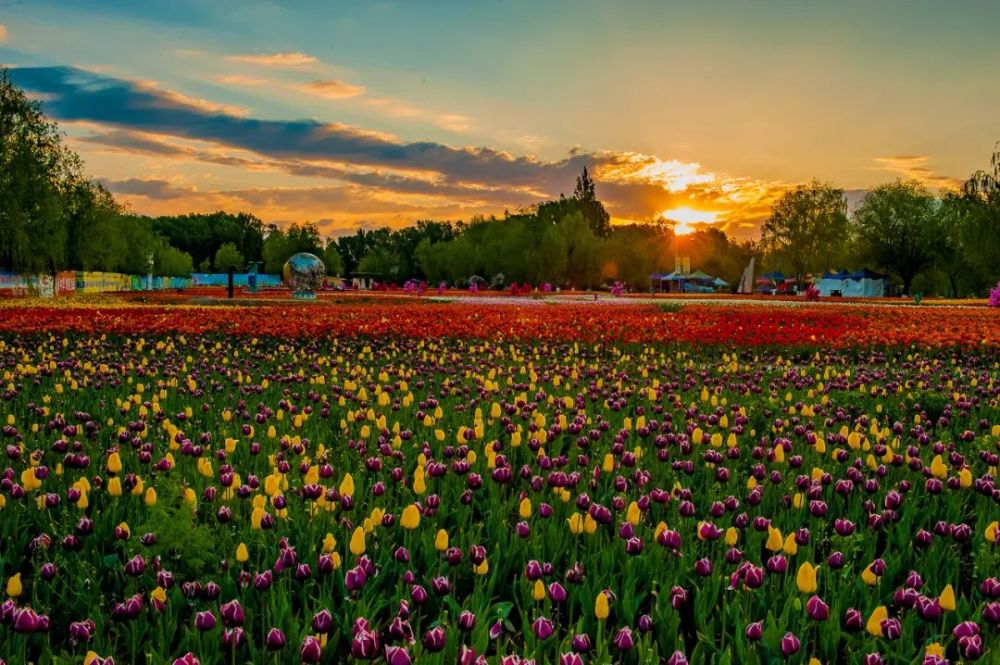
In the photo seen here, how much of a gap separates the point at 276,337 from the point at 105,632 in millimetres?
11451

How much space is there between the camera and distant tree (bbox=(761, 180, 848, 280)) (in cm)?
7594

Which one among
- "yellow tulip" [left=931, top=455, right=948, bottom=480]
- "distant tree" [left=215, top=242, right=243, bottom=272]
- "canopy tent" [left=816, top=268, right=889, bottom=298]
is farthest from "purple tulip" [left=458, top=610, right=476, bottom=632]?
"distant tree" [left=215, top=242, right=243, bottom=272]

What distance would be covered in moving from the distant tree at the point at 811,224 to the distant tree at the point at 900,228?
2185mm

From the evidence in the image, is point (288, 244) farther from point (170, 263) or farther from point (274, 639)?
point (274, 639)

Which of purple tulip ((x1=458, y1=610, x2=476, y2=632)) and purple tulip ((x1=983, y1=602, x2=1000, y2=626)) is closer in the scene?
purple tulip ((x1=458, y1=610, x2=476, y2=632))

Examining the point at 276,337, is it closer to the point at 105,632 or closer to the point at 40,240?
the point at 105,632

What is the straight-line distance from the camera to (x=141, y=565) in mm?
3371

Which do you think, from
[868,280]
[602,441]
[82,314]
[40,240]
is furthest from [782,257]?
[602,441]

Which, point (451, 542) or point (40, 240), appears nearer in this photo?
point (451, 542)

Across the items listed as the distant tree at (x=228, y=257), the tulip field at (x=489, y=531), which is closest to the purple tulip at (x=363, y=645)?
the tulip field at (x=489, y=531)

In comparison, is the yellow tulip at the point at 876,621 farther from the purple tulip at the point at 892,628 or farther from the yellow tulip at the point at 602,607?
the yellow tulip at the point at 602,607

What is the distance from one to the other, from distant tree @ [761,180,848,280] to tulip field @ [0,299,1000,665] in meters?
72.3

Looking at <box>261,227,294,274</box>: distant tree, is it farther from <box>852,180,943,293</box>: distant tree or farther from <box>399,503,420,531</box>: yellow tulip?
<box>399,503,420,531</box>: yellow tulip

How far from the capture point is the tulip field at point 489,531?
301cm
